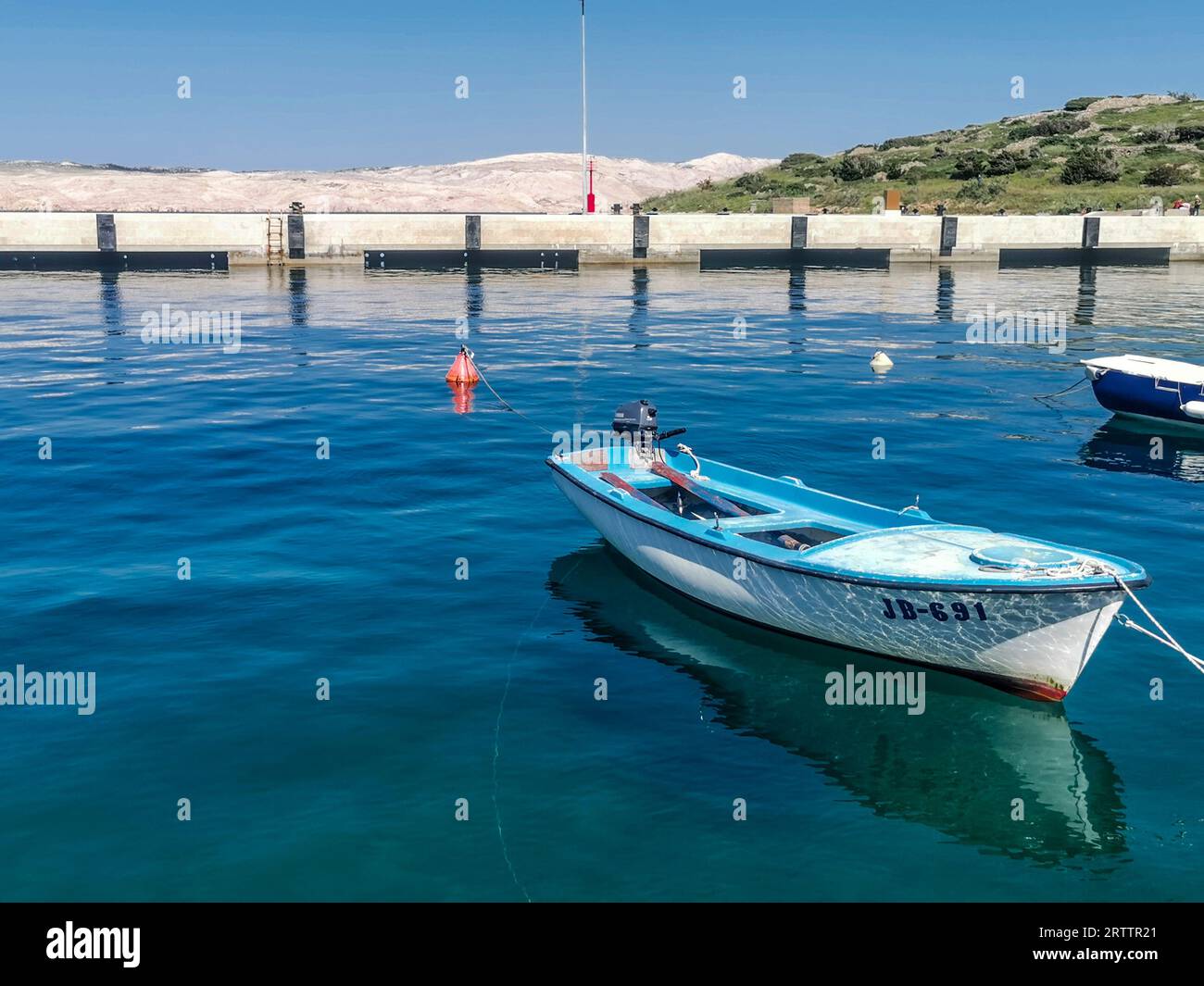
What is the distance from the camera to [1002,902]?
8.87 meters

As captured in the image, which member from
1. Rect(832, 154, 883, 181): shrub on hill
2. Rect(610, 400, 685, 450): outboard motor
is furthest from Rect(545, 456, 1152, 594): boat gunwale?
Rect(832, 154, 883, 181): shrub on hill

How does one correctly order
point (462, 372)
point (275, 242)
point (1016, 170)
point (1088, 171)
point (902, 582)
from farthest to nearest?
point (1016, 170), point (1088, 171), point (275, 242), point (462, 372), point (902, 582)

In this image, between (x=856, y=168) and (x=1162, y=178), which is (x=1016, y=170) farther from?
(x=856, y=168)

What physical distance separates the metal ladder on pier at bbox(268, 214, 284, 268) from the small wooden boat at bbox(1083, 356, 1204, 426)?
156 ft

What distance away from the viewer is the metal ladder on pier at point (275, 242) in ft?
203

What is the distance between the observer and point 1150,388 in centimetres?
2517

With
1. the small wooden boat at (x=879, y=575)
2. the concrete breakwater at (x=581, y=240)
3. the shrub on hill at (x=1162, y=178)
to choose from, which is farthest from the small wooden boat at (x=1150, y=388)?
the shrub on hill at (x=1162, y=178)

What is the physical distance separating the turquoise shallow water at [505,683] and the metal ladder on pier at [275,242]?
3506cm

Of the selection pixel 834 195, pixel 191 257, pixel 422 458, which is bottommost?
pixel 422 458

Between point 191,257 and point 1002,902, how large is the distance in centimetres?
6266

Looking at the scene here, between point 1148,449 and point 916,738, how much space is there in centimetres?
1539

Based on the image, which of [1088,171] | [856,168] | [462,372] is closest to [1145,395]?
[462,372]
